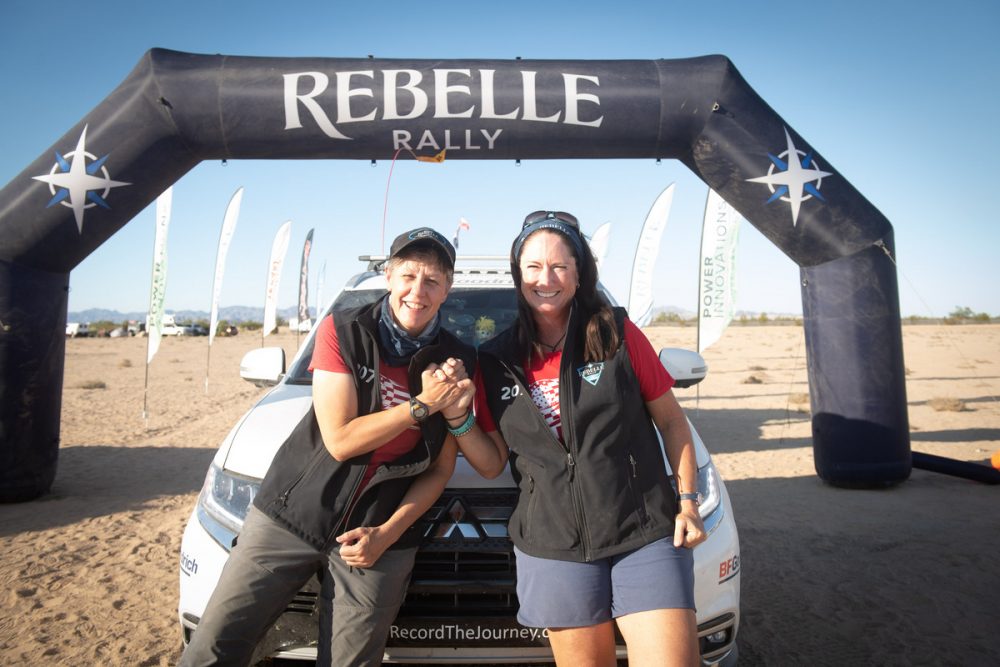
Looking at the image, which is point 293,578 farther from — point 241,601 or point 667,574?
point 667,574

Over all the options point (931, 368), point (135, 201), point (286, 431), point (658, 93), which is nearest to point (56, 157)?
point (135, 201)

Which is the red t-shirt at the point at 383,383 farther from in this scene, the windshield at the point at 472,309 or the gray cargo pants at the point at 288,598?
the windshield at the point at 472,309

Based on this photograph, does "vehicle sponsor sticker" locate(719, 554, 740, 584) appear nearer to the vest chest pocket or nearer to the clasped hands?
the vest chest pocket

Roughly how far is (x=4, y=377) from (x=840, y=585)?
21.4 ft

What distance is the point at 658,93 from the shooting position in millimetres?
5113

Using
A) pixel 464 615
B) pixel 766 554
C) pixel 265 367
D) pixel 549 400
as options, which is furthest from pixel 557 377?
pixel 766 554

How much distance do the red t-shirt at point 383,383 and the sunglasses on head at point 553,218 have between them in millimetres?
768

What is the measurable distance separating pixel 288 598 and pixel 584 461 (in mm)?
1175

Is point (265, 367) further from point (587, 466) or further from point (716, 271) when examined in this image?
point (716, 271)

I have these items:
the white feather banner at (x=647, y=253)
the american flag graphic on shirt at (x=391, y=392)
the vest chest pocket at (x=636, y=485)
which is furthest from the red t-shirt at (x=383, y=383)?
the white feather banner at (x=647, y=253)

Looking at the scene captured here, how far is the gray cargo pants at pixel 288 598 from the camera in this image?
202 centimetres

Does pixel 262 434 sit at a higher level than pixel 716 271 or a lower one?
lower

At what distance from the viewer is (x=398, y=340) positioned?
2299 millimetres

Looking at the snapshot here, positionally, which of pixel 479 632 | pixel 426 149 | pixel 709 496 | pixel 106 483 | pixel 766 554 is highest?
pixel 426 149
